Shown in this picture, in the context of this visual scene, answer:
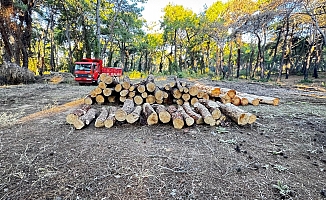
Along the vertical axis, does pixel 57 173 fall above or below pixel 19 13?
below

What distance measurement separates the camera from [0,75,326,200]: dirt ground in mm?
2074

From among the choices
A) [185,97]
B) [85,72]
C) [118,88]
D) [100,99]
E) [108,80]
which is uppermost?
[85,72]

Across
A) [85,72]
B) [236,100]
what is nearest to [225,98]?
[236,100]

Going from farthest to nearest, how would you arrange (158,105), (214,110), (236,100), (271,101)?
(271,101), (236,100), (158,105), (214,110)

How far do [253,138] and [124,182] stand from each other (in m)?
2.64

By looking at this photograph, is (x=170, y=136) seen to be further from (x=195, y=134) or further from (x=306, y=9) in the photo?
(x=306, y=9)

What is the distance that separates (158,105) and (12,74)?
40.0 ft

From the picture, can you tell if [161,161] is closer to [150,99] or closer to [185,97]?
[150,99]

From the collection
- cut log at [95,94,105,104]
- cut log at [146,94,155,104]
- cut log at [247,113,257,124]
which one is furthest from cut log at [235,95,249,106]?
cut log at [95,94,105,104]

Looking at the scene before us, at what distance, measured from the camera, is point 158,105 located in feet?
16.4

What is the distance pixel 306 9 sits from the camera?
14.0 m

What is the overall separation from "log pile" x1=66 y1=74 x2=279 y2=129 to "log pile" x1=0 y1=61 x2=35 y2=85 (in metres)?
9.59

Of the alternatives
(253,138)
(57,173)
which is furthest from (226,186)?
(57,173)

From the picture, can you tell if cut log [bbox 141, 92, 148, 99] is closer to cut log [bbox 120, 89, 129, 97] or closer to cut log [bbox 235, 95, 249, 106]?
cut log [bbox 120, 89, 129, 97]
